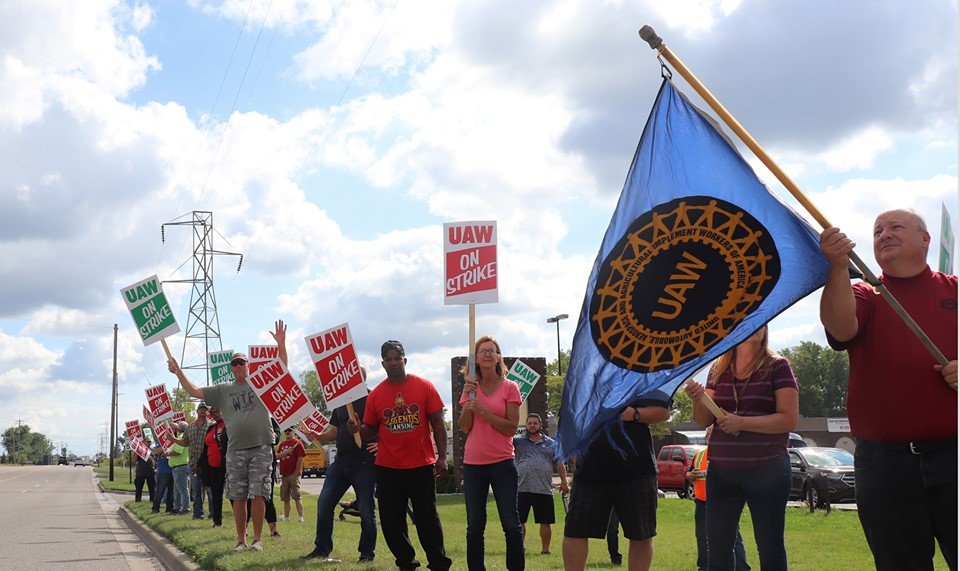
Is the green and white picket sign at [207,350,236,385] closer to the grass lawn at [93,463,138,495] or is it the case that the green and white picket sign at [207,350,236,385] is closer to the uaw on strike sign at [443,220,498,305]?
the uaw on strike sign at [443,220,498,305]

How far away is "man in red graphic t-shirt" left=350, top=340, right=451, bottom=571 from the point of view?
26.4ft

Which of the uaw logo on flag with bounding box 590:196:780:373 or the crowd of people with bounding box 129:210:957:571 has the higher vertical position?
the uaw logo on flag with bounding box 590:196:780:373

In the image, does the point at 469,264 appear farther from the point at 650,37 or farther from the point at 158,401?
the point at 158,401

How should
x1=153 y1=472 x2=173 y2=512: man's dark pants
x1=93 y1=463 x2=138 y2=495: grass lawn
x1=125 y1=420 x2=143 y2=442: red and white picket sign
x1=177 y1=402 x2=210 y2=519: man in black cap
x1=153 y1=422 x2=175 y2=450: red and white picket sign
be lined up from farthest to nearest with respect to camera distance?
x1=93 y1=463 x2=138 y2=495: grass lawn
x1=125 y1=420 x2=143 y2=442: red and white picket sign
x1=153 y1=422 x2=175 y2=450: red and white picket sign
x1=153 y1=472 x2=173 y2=512: man's dark pants
x1=177 y1=402 x2=210 y2=519: man in black cap

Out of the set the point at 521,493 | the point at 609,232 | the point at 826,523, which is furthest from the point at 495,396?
the point at 826,523

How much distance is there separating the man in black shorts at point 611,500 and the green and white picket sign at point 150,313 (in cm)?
695

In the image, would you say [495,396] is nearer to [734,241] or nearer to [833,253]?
[734,241]

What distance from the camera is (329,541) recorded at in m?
10.0

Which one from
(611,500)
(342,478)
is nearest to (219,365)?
(342,478)

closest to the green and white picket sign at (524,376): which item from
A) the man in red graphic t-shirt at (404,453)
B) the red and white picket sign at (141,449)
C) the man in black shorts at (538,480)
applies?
the man in black shorts at (538,480)

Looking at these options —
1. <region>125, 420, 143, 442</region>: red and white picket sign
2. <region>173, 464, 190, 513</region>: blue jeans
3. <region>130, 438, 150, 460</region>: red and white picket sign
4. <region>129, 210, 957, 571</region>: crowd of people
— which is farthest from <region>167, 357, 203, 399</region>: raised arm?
<region>125, 420, 143, 442</region>: red and white picket sign

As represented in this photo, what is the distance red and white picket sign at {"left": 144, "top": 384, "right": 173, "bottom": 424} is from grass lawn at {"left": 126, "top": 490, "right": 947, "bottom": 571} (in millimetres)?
2977

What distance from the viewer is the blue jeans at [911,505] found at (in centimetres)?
414

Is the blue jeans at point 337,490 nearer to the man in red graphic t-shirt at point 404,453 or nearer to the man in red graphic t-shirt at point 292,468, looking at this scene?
the man in red graphic t-shirt at point 404,453
